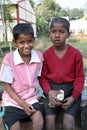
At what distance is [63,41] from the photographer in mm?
2504

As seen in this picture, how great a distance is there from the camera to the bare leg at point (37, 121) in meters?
2.28

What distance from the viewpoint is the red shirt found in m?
2.49

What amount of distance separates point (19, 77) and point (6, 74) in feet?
0.36

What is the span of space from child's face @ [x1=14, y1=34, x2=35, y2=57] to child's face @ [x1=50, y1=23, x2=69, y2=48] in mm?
197

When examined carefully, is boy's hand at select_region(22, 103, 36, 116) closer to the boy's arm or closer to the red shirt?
the boy's arm

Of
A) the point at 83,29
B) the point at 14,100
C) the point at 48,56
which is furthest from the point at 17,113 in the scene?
the point at 83,29

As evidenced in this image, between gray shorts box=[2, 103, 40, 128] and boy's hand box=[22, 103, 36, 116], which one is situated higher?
boy's hand box=[22, 103, 36, 116]

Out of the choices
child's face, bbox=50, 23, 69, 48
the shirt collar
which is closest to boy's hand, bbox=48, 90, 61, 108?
the shirt collar

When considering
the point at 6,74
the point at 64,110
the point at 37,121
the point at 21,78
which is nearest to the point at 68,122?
the point at 64,110

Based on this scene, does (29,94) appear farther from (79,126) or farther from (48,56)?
(79,126)

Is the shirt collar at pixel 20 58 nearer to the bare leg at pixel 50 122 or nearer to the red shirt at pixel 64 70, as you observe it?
the red shirt at pixel 64 70

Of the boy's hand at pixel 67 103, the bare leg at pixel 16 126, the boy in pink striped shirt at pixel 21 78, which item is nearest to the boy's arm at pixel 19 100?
the boy in pink striped shirt at pixel 21 78

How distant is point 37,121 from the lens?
2.29 meters

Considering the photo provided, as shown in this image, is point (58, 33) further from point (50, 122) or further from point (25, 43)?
point (50, 122)
